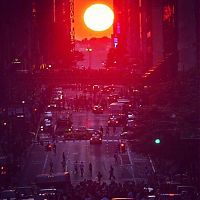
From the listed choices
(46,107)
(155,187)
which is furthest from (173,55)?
(155,187)

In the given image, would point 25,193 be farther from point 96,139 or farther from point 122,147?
point 96,139

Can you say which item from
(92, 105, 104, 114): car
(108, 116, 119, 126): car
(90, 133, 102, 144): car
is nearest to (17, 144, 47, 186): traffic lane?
(90, 133, 102, 144): car

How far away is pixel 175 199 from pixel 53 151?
74.7ft

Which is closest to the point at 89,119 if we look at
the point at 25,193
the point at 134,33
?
the point at 25,193

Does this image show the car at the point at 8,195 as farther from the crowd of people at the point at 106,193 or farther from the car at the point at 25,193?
the crowd of people at the point at 106,193

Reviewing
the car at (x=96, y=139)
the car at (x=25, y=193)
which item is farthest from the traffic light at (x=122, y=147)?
the car at (x=25, y=193)

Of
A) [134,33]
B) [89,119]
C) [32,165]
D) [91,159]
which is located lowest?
[32,165]

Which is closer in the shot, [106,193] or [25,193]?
[106,193]

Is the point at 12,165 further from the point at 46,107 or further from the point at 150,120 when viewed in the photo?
the point at 46,107

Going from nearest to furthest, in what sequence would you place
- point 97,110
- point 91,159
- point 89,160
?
point 89,160 < point 91,159 < point 97,110

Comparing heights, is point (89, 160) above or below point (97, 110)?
below

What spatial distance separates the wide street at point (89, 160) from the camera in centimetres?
3592

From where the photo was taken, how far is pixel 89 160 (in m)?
41.6

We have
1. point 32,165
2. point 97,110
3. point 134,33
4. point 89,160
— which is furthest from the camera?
point 134,33
